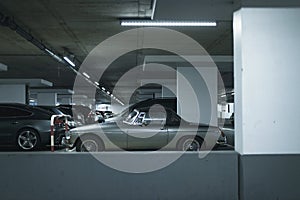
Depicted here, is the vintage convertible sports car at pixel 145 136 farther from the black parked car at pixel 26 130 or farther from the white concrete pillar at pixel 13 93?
the white concrete pillar at pixel 13 93

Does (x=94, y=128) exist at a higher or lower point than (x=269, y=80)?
lower

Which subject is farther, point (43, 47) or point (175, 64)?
point (175, 64)

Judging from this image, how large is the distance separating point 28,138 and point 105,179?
705 centimetres

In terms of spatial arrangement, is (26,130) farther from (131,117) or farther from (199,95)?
(199,95)

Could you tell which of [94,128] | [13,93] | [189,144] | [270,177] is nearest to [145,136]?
[189,144]

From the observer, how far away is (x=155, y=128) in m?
10.7

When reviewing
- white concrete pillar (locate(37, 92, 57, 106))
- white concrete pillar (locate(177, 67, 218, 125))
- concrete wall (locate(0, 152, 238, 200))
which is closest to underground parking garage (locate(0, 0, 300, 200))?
concrete wall (locate(0, 152, 238, 200))

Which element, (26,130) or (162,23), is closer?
(162,23)

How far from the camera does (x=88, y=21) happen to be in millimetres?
9195

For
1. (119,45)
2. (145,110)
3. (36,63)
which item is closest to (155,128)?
(145,110)

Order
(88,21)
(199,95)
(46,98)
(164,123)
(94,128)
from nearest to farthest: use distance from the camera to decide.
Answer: (88,21) → (94,128) → (164,123) → (199,95) → (46,98)

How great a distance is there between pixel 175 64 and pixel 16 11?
26.2 feet

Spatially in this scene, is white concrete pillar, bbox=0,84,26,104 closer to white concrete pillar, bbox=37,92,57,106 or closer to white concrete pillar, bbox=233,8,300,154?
white concrete pillar, bbox=37,92,57,106

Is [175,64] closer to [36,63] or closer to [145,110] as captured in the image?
[145,110]
